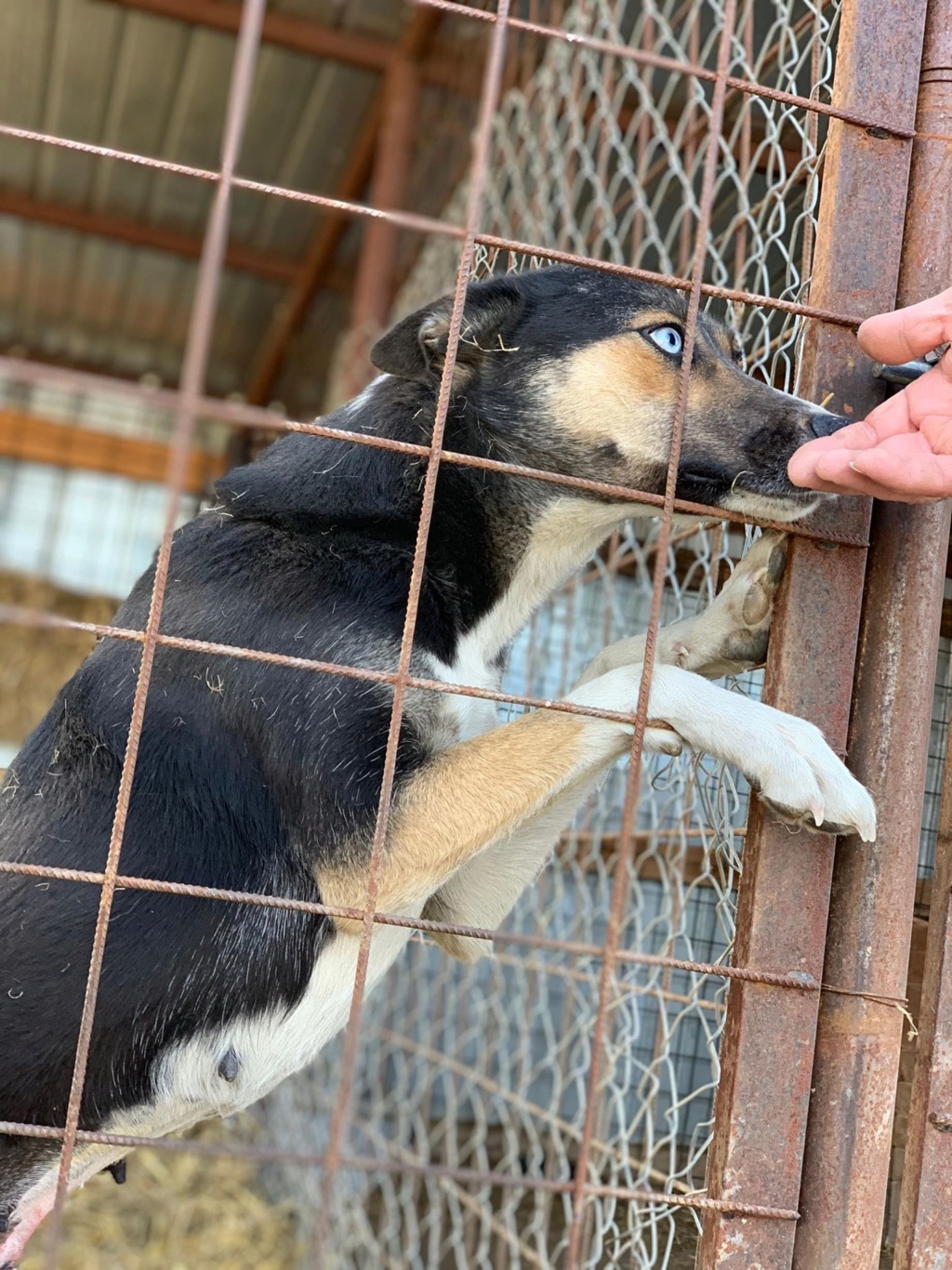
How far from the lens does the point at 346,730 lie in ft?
6.92

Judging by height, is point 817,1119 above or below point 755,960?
below

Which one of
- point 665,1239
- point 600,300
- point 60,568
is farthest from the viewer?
point 60,568

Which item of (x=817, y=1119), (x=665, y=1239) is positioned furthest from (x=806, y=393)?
(x=665, y=1239)

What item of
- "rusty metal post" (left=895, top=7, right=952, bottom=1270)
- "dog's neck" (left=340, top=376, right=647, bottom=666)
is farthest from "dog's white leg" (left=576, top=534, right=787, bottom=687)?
"rusty metal post" (left=895, top=7, right=952, bottom=1270)

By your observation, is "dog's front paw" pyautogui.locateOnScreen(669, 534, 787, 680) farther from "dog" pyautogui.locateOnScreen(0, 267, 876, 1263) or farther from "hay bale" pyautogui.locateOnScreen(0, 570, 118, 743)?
"hay bale" pyautogui.locateOnScreen(0, 570, 118, 743)

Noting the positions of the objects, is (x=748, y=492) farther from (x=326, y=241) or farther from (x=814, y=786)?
(x=326, y=241)

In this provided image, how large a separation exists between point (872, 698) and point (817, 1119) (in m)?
0.64

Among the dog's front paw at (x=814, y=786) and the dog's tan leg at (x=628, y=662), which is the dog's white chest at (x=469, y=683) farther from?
the dog's front paw at (x=814, y=786)

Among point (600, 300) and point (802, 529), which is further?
point (600, 300)

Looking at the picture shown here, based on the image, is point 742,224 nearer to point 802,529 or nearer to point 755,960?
point 802,529

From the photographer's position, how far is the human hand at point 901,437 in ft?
5.94

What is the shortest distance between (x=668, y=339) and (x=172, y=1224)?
4.17 metres

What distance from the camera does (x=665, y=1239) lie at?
2.76 metres

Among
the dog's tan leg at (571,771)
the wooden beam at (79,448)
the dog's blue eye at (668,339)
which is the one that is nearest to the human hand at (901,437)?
the dog's tan leg at (571,771)
